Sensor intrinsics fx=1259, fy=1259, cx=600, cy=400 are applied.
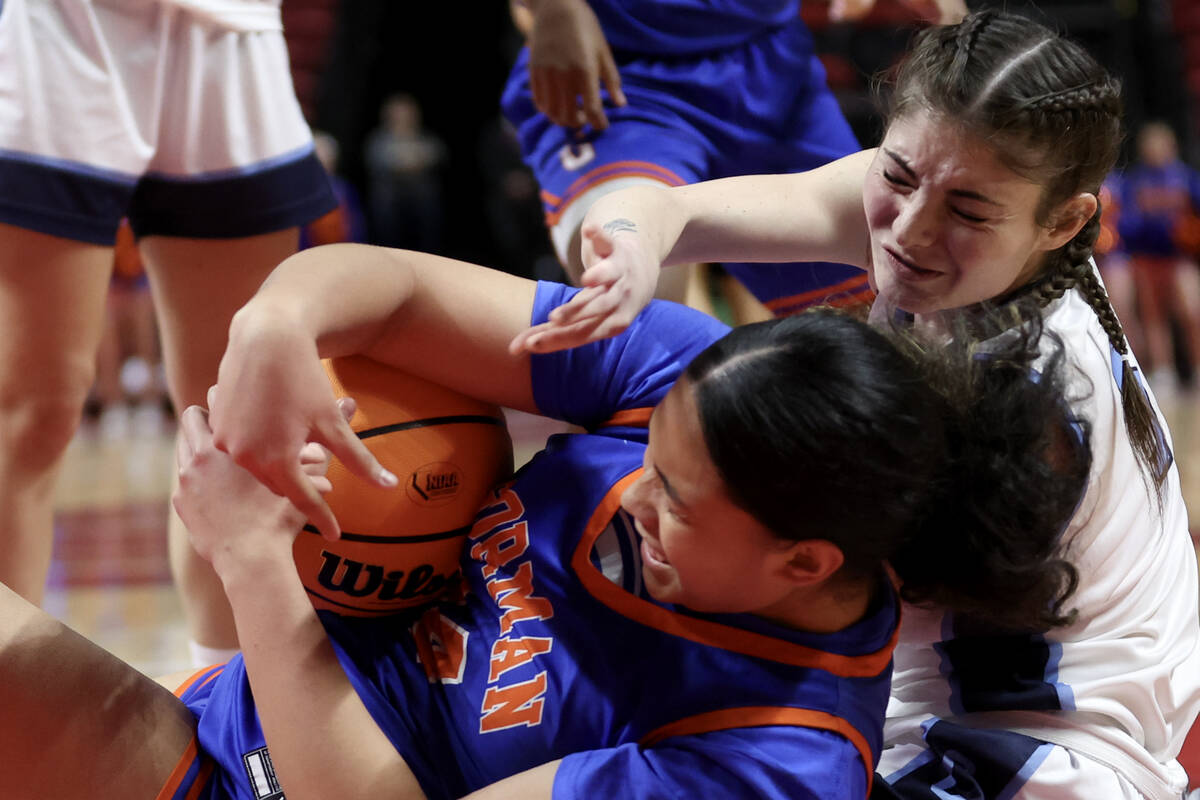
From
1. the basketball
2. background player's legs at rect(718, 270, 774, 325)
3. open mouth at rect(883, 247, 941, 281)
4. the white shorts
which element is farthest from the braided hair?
the white shorts

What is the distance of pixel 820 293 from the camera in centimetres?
204

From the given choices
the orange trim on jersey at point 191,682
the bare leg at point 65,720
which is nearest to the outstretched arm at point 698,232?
the bare leg at point 65,720

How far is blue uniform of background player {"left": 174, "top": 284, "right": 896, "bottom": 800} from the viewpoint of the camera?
1.17 metres

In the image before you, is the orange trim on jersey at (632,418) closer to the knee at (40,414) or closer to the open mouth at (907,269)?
the open mouth at (907,269)

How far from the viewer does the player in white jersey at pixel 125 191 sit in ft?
5.89

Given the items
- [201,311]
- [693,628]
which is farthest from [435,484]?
[201,311]

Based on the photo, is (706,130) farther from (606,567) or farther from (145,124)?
(606,567)

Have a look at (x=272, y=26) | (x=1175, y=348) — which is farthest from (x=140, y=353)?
(x=1175, y=348)

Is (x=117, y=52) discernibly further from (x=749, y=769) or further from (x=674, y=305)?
(x=749, y=769)

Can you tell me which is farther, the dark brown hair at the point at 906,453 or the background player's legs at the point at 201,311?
the background player's legs at the point at 201,311

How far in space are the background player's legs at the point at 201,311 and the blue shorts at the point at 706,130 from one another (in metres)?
0.56

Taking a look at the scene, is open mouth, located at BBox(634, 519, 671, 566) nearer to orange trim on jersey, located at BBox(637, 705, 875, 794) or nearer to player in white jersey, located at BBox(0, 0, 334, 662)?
orange trim on jersey, located at BBox(637, 705, 875, 794)

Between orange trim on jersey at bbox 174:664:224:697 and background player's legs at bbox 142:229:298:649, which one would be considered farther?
background player's legs at bbox 142:229:298:649

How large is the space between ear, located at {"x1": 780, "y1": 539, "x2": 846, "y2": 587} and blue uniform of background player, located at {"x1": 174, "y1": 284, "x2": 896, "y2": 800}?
8cm
